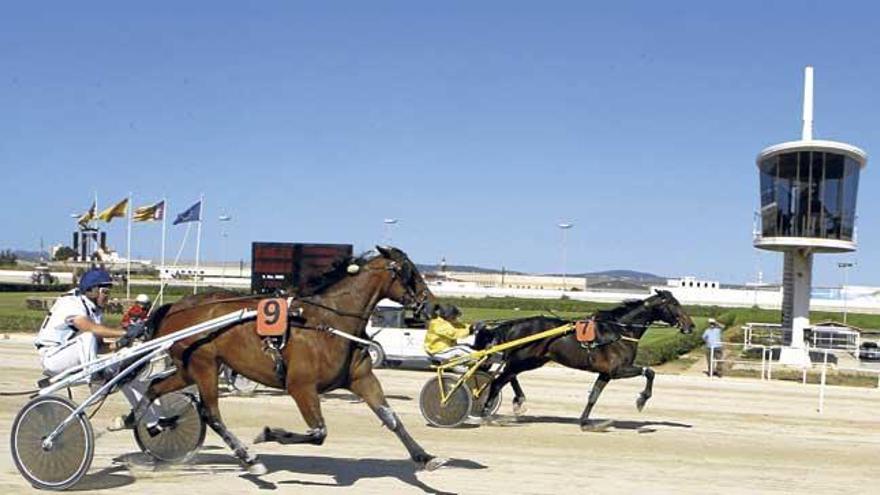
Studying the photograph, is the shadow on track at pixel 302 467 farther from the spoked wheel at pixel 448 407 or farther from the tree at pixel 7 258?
the tree at pixel 7 258

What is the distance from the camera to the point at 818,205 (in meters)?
29.6

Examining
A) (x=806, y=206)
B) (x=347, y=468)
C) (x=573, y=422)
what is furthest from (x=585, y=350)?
(x=806, y=206)

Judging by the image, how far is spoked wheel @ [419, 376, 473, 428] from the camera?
38.3 feet

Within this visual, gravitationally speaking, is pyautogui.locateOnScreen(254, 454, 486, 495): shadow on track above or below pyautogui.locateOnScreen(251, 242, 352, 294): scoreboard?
below

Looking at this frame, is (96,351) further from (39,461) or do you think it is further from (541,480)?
(541,480)

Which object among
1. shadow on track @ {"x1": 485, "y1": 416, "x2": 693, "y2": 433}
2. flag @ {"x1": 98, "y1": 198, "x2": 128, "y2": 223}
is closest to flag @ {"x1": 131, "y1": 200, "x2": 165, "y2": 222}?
flag @ {"x1": 98, "y1": 198, "x2": 128, "y2": 223}

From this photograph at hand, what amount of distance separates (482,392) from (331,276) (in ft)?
15.2

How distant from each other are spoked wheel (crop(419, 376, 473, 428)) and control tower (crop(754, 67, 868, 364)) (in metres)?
20.1

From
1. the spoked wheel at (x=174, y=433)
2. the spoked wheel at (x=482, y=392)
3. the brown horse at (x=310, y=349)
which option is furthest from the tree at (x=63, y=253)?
the brown horse at (x=310, y=349)

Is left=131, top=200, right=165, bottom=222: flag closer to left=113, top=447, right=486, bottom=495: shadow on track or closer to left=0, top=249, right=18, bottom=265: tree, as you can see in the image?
left=113, top=447, right=486, bottom=495: shadow on track

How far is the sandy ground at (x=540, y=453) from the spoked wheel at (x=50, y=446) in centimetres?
20

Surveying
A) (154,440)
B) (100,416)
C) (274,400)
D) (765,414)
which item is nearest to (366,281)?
(154,440)

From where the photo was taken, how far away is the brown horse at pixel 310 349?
7.51 meters

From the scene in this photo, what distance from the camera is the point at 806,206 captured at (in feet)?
97.4
